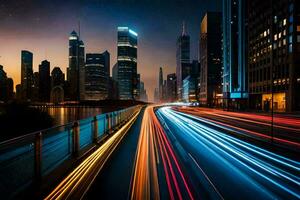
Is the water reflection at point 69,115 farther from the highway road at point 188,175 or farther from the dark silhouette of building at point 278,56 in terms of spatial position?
the highway road at point 188,175

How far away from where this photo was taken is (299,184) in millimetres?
8422

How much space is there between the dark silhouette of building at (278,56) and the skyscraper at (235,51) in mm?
15163

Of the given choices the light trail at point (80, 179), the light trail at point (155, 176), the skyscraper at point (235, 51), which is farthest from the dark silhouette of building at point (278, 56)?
the light trail at point (80, 179)

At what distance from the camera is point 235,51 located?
444ft

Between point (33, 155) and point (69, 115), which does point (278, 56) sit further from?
point (33, 155)

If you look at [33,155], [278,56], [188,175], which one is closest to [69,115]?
A: [278,56]

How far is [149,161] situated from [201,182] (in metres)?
3.28

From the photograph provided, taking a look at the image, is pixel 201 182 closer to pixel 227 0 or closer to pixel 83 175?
pixel 83 175

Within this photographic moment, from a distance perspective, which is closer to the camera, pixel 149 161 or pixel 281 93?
pixel 149 161

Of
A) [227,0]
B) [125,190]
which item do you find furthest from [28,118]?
[227,0]

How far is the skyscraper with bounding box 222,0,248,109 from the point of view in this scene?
407 feet

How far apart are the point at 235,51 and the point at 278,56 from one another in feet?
168

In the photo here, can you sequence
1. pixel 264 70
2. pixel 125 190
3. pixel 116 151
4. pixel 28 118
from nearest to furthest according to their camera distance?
1. pixel 125 190
2. pixel 116 151
3. pixel 28 118
4. pixel 264 70

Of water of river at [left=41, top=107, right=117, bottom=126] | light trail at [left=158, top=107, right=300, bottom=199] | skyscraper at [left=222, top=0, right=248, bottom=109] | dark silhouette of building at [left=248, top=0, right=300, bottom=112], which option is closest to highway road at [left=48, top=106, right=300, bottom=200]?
light trail at [left=158, top=107, right=300, bottom=199]
